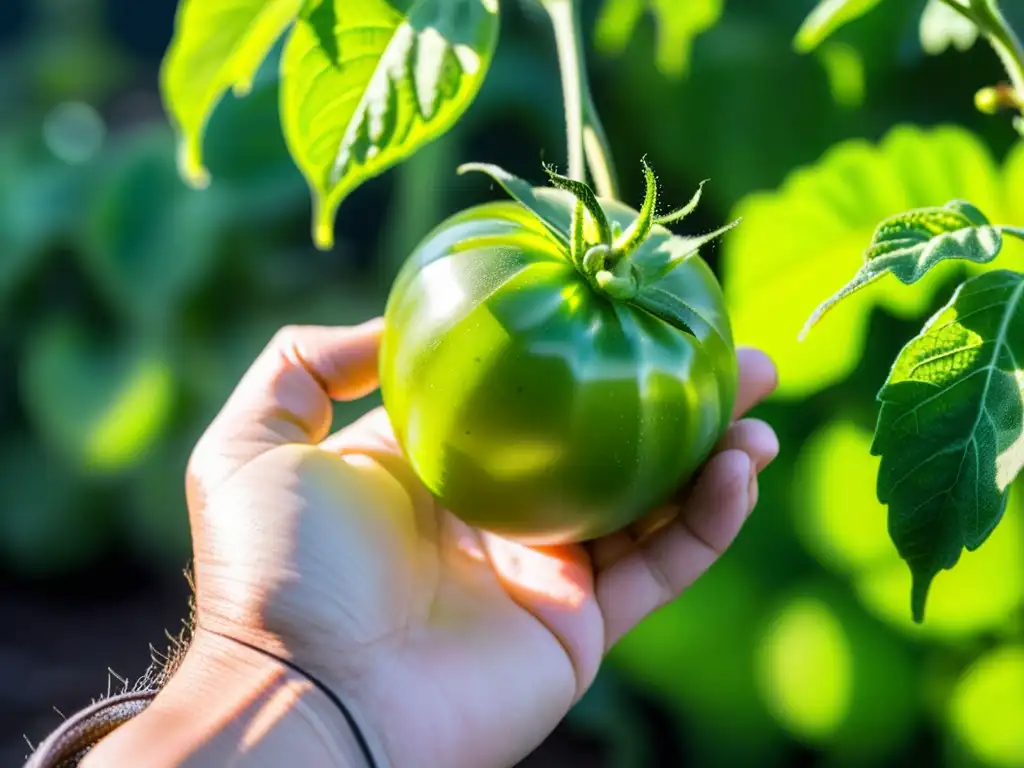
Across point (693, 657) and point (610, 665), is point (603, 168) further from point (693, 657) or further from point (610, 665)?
point (610, 665)

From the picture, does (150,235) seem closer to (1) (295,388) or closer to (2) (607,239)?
(1) (295,388)

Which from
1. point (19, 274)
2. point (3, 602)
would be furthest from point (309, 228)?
point (3, 602)

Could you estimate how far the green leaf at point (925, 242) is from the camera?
1.39 feet

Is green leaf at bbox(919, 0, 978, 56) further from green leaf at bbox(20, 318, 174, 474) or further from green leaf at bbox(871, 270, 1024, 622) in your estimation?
green leaf at bbox(20, 318, 174, 474)

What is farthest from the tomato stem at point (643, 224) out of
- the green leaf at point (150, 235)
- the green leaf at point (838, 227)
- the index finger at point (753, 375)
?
the green leaf at point (150, 235)

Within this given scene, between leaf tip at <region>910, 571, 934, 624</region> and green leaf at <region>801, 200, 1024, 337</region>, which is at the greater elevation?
green leaf at <region>801, 200, 1024, 337</region>

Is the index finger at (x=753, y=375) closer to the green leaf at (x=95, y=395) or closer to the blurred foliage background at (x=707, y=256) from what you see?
the blurred foliage background at (x=707, y=256)

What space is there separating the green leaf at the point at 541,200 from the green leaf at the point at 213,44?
16cm

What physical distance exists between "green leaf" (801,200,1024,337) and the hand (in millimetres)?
193

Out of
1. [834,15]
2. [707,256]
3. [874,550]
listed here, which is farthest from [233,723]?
[707,256]

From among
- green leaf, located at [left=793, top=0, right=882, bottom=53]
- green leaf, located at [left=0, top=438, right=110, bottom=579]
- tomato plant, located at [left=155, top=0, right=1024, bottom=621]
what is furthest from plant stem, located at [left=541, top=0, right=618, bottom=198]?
green leaf, located at [left=0, top=438, right=110, bottom=579]

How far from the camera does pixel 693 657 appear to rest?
114cm

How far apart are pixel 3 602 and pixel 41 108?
86 cm

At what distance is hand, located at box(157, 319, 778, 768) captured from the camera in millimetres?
613
